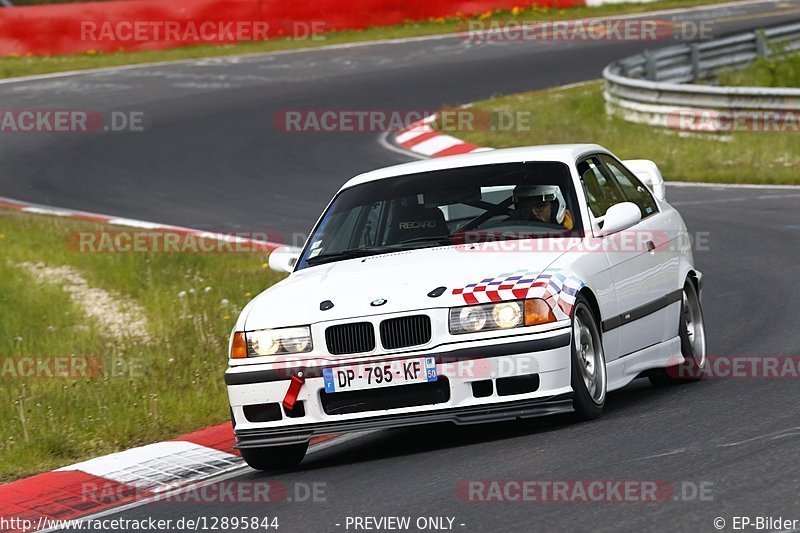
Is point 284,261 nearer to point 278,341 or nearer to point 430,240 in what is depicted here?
point 430,240

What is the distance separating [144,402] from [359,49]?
2274 cm

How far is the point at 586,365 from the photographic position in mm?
7582

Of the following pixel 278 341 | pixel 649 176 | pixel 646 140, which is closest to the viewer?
pixel 278 341

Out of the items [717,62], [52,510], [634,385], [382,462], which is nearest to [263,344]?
[382,462]

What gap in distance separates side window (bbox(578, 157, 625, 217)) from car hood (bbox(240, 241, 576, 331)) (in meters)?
0.80

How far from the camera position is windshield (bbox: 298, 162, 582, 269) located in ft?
26.9

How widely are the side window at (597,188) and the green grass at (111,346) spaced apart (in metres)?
2.54

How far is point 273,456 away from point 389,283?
3.52 feet

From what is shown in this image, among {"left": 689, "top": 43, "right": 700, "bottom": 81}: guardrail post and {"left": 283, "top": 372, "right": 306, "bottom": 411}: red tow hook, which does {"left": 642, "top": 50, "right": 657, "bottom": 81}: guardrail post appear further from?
{"left": 283, "top": 372, "right": 306, "bottom": 411}: red tow hook

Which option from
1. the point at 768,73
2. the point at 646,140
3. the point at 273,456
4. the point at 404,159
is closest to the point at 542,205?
the point at 273,456

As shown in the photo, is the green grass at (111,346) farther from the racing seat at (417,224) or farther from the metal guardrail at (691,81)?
the metal guardrail at (691,81)

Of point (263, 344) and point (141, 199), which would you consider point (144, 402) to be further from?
point (141, 199)

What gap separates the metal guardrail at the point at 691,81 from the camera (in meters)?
20.2

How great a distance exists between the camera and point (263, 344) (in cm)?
747
